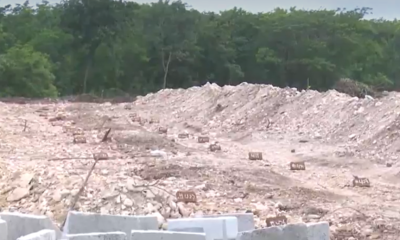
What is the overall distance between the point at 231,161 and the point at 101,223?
6373 millimetres

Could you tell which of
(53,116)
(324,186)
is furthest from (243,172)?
(53,116)

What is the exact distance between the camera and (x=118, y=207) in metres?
8.02

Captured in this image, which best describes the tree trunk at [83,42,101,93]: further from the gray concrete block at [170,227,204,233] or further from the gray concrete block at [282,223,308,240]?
the gray concrete block at [282,223,308,240]

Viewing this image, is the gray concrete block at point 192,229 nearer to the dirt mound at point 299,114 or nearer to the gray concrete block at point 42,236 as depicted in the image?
the gray concrete block at point 42,236

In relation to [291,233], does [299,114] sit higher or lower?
higher

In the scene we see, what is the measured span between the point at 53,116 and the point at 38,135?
5796 mm

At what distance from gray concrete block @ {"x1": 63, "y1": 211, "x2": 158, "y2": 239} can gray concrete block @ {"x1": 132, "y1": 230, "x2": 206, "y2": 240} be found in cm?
69

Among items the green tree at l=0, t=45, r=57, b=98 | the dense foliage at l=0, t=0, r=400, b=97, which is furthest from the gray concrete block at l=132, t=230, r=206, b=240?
the dense foliage at l=0, t=0, r=400, b=97

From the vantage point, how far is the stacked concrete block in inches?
234

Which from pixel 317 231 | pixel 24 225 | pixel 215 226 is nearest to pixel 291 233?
pixel 317 231

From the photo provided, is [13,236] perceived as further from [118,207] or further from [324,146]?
[324,146]

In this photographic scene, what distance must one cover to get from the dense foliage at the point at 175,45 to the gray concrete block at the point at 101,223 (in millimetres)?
32248

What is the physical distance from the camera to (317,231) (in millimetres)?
6238

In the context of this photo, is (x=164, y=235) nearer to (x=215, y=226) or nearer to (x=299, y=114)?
(x=215, y=226)
